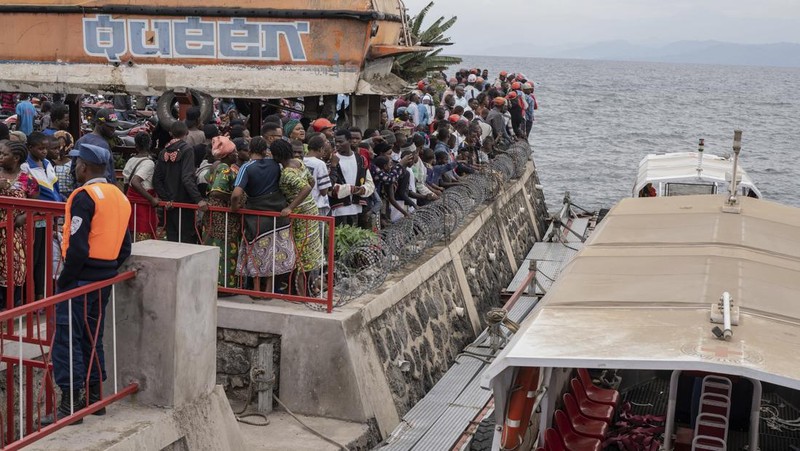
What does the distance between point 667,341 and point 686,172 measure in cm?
1270

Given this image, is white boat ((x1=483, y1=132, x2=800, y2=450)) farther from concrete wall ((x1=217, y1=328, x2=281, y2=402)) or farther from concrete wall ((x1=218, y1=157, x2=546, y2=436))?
concrete wall ((x1=217, y1=328, x2=281, y2=402))

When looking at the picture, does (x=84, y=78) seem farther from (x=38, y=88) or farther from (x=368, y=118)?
(x=368, y=118)

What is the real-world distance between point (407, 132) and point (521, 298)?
3.29m

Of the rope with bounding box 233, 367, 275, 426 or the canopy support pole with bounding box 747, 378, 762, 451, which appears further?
the rope with bounding box 233, 367, 275, 426

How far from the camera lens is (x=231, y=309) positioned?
10.5 m

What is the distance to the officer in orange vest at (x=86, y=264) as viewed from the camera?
695cm

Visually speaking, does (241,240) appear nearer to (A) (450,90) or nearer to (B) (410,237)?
(B) (410,237)

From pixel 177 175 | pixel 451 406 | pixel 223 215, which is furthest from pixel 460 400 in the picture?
pixel 177 175

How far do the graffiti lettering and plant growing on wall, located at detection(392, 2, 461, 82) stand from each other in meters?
3.67

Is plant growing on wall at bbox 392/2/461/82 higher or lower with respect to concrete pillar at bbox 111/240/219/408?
higher

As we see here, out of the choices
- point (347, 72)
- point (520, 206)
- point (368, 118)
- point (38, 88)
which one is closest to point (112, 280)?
point (347, 72)

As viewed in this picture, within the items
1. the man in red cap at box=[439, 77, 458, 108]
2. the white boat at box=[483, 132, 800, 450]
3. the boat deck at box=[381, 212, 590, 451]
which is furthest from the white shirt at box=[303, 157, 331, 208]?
the man in red cap at box=[439, 77, 458, 108]

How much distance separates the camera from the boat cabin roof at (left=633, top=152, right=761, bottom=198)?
1850 cm

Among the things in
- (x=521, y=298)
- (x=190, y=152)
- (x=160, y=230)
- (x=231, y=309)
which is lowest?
(x=521, y=298)
